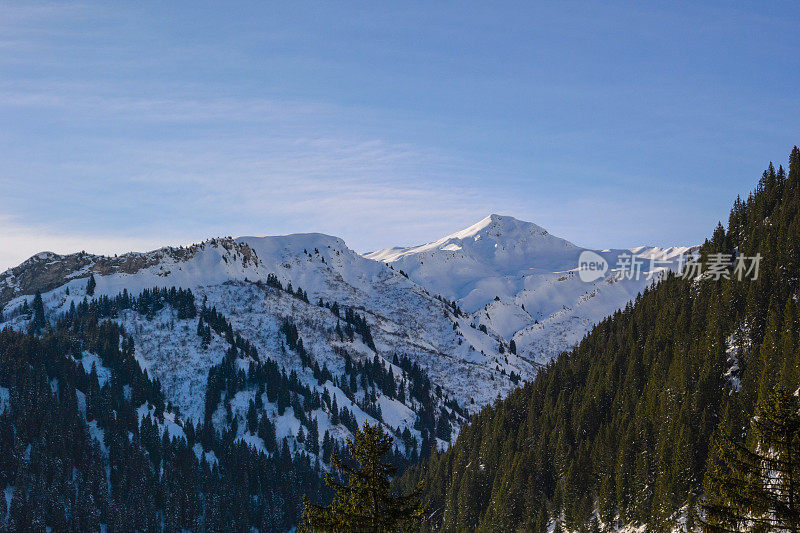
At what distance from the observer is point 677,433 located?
104750mm

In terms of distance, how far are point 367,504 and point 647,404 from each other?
91126 millimetres

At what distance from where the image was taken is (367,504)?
36.8 metres

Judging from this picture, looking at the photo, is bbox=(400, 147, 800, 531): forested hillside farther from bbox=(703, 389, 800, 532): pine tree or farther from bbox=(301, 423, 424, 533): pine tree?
bbox=(301, 423, 424, 533): pine tree

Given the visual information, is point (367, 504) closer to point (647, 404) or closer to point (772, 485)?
point (772, 485)

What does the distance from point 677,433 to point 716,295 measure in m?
31.0

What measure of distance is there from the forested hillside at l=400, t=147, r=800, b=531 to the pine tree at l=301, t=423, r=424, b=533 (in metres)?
61.9

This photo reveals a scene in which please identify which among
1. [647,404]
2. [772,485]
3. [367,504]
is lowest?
[647,404]

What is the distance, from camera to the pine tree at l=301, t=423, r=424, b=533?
35750 mm

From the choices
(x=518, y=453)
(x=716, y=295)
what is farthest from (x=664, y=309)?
(x=518, y=453)

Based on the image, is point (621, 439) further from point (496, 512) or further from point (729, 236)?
point (729, 236)

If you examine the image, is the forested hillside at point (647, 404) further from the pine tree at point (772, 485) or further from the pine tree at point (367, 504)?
the pine tree at point (367, 504)

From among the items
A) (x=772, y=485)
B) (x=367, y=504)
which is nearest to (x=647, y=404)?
(x=772, y=485)

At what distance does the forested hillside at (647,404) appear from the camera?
101 metres

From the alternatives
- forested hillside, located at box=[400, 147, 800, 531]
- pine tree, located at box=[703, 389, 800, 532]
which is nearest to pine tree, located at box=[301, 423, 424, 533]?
pine tree, located at box=[703, 389, 800, 532]
